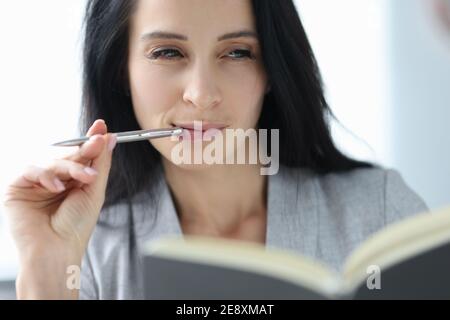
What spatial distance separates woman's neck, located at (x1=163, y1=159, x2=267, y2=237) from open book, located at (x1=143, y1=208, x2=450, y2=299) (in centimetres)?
60

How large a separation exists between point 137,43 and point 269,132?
34cm

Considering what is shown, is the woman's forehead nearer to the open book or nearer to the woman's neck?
the woman's neck

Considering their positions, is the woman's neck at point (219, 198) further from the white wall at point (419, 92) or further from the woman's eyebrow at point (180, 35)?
the white wall at point (419, 92)

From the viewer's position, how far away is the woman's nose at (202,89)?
1095 millimetres

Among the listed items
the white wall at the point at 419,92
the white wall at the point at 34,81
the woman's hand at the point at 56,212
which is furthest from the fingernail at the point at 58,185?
the white wall at the point at 419,92

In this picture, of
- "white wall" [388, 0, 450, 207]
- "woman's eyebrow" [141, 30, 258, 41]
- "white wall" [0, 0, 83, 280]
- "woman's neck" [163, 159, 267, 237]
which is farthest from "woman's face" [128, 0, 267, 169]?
"white wall" [388, 0, 450, 207]

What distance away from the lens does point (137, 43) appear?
46.8 inches

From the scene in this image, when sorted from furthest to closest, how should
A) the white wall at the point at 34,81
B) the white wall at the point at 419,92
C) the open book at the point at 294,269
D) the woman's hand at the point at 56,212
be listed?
the white wall at the point at 419,92 < the white wall at the point at 34,81 < the woman's hand at the point at 56,212 < the open book at the point at 294,269

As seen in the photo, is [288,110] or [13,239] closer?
[13,239]

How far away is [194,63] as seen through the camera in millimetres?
1117

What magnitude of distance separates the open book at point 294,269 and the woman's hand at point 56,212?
1.09 feet

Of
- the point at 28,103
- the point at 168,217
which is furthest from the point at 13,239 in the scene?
the point at 28,103

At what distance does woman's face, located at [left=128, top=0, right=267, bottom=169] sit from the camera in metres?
1.10
